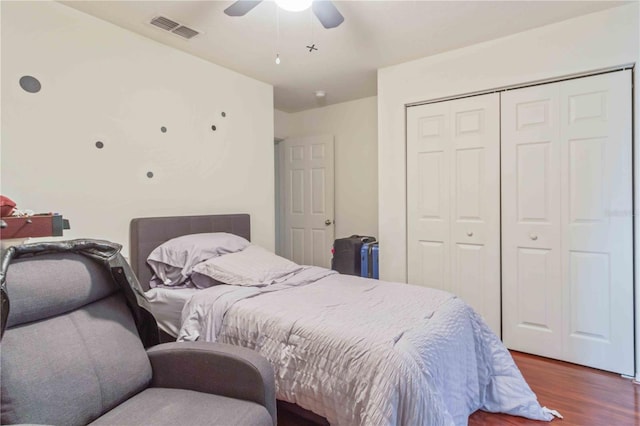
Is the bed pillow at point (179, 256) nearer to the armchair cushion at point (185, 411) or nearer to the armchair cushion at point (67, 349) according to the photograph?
the armchair cushion at point (67, 349)

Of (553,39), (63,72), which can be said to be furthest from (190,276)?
(553,39)

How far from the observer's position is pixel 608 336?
2504 mm

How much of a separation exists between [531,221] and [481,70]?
4.32ft

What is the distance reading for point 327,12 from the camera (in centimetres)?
202

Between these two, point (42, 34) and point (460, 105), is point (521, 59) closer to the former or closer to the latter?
point (460, 105)

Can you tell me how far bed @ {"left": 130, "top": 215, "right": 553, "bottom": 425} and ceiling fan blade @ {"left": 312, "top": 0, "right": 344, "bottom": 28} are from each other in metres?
1.68

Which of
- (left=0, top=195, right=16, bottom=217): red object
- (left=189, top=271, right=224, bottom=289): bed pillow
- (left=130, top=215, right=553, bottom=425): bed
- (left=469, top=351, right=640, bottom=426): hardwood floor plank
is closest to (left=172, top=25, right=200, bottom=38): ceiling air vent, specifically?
(left=0, top=195, right=16, bottom=217): red object

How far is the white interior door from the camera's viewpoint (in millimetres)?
4637

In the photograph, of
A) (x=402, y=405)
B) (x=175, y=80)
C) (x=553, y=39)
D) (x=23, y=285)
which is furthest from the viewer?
(x=175, y=80)

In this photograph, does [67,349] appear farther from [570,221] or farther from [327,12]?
[570,221]

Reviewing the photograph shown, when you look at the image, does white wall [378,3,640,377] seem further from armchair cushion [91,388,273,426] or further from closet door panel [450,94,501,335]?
armchair cushion [91,388,273,426]

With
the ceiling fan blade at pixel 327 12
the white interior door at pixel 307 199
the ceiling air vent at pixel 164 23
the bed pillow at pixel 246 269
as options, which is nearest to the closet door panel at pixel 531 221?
the ceiling fan blade at pixel 327 12

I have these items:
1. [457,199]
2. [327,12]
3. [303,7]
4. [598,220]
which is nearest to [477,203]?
[457,199]

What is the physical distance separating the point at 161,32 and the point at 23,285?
219 centimetres
